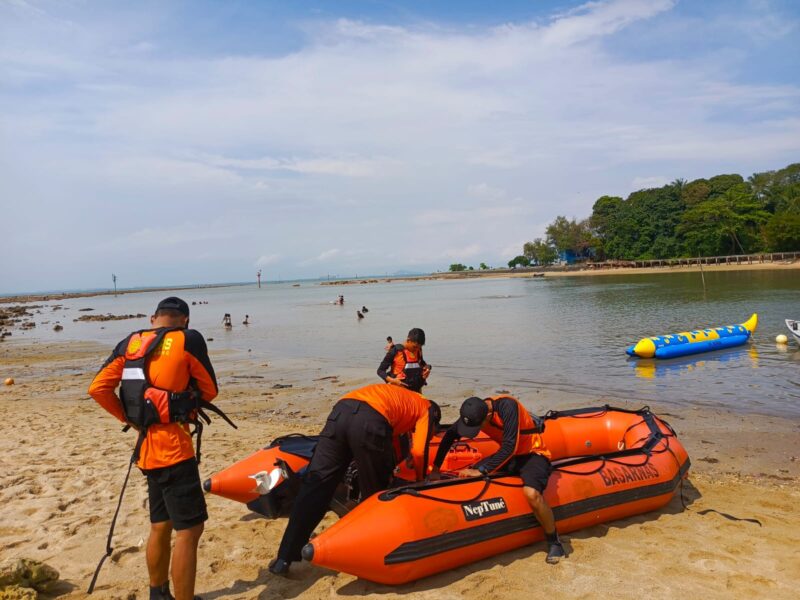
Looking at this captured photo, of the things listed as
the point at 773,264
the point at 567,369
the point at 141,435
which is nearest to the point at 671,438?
the point at 141,435

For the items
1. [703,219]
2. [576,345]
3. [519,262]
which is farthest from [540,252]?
[576,345]

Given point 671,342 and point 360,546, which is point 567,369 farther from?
point 360,546

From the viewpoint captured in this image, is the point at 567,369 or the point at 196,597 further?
the point at 567,369

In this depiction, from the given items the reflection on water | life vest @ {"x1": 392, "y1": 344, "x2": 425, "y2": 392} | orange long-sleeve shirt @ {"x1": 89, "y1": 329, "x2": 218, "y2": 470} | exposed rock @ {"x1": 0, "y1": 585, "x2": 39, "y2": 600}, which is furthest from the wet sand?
the reflection on water

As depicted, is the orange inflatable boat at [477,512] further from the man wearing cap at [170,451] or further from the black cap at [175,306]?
the black cap at [175,306]

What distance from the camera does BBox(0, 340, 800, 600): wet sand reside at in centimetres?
367

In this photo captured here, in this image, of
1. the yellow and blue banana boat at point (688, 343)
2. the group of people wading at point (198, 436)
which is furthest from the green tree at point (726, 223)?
the group of people wading at point (198, 436)

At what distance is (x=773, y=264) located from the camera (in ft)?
184

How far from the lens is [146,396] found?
3178mm

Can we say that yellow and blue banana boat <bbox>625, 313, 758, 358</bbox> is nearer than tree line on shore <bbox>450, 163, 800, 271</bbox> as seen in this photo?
Yes

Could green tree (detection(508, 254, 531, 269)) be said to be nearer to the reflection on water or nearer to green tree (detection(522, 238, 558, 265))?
green tree (detection(522, 238, 558, 265))

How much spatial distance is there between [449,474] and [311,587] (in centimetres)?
161

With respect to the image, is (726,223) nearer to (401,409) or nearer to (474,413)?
(474,413)

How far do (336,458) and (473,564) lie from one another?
4.30 ft
